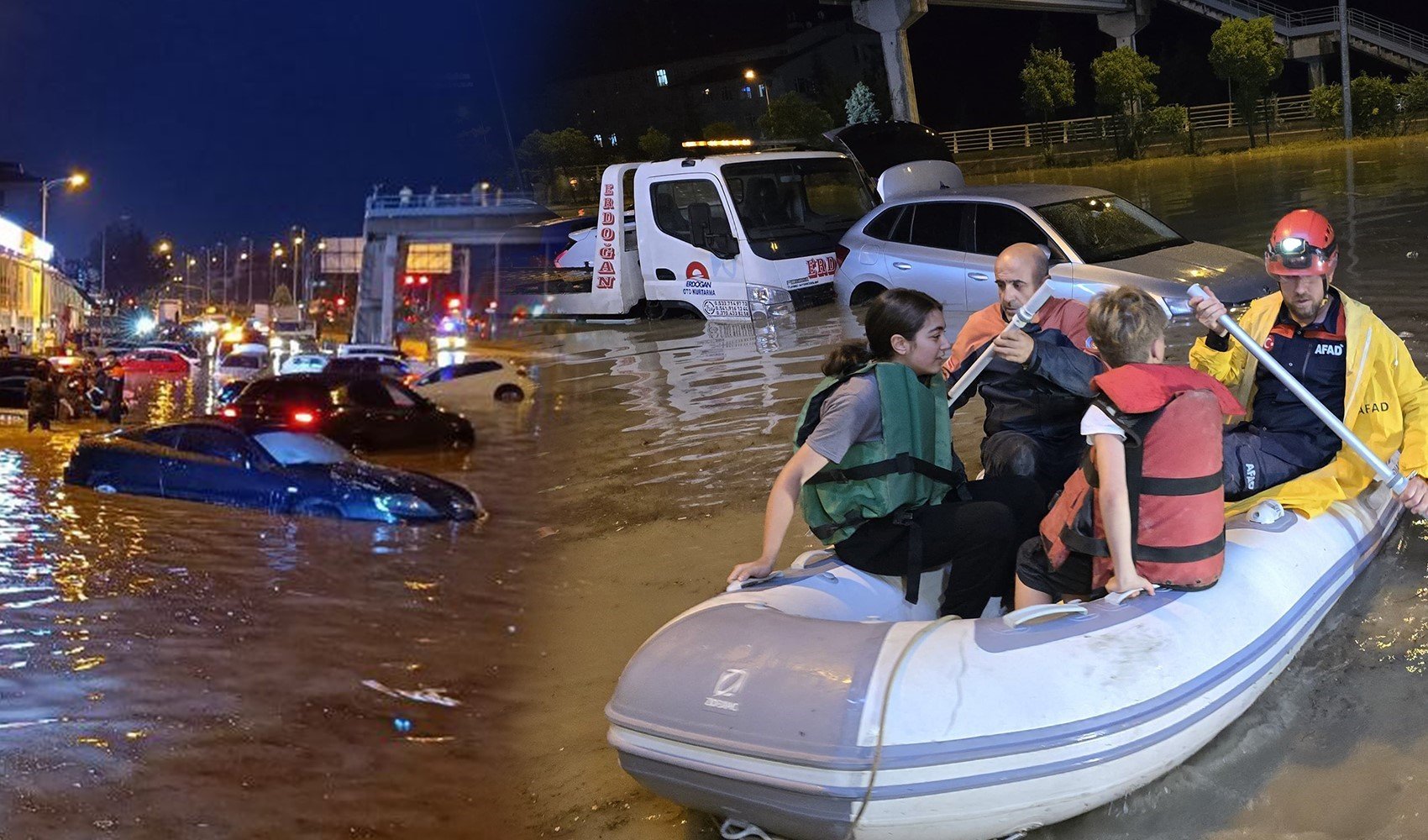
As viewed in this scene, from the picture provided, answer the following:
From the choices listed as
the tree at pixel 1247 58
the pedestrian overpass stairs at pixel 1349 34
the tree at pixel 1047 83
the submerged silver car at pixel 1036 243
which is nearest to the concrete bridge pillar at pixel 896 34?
the tree at pixel 1047 83

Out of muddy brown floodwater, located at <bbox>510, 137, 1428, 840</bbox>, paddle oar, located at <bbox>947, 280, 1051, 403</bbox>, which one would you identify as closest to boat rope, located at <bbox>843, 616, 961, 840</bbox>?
muddy brown floodwater, located at <bbox>510, 137, 1428, 840</bbox>

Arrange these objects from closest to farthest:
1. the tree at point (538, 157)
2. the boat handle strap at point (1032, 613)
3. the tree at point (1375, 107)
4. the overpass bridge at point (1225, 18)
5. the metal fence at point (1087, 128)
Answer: the boat handle strap at point (1032, 613), the tree at point (538, 157), the tree at point (1375, 107), the overpass bridge at point (1225, 18), the metal fence at point (1087, 128)

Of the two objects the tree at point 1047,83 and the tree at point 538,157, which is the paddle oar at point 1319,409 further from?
the tree at point 1047,83

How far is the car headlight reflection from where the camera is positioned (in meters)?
10.4

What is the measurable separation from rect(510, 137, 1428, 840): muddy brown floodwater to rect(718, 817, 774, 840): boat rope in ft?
0.35

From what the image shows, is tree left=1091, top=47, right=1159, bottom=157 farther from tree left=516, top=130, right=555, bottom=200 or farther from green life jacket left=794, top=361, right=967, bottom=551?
green life jacket left=794, top=361, right=967, bottom=551

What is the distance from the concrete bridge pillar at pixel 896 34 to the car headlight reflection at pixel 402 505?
29.8 metres

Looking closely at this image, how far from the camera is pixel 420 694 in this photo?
242 inches

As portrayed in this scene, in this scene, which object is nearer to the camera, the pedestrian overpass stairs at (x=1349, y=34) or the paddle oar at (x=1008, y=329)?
the paddle oar at (x=1008, y=329)

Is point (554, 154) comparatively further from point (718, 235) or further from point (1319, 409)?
point (1319, 409)

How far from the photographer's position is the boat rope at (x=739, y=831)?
411 centimetres

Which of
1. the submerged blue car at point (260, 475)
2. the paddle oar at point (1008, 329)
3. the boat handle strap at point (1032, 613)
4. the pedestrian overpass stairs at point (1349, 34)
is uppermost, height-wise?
the pedestrian overpass stairs at point (1349, 34)

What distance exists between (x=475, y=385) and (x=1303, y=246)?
37.7 ft

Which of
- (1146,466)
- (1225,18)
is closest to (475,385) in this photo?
(1146,466)
